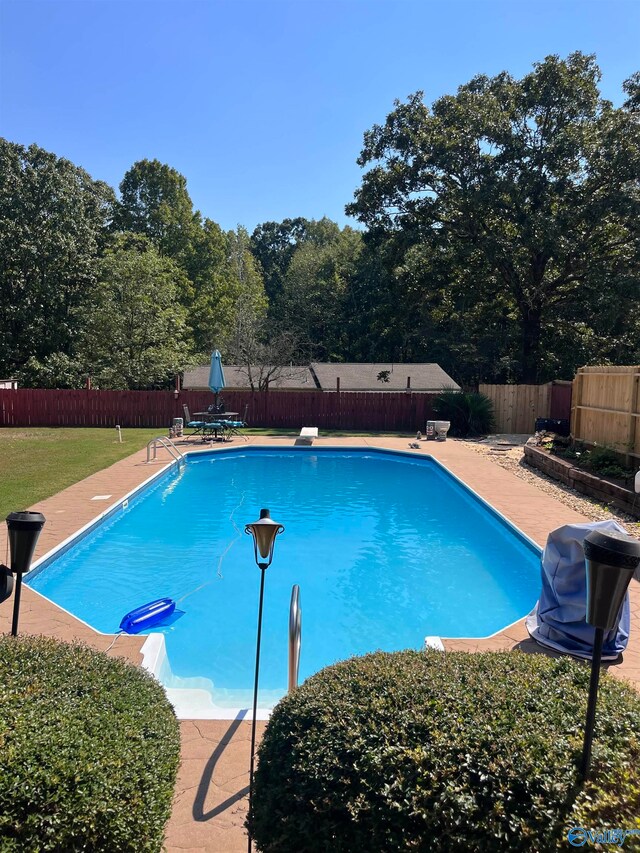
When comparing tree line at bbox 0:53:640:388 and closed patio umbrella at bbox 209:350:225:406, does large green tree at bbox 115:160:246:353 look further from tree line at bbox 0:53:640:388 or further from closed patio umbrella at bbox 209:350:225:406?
closed patio umbrella at bbox 209:350:225:406

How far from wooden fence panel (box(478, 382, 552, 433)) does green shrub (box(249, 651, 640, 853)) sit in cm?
2033

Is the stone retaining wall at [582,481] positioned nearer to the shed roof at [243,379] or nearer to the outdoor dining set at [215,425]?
the outdoor dining set at [215,425]

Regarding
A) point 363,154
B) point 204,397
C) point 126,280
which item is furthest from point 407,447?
point 126,280

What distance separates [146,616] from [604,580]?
4911 mm

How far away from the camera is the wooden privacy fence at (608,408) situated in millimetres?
11062

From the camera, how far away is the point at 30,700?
86.7 inches

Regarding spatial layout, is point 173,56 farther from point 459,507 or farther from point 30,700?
point 30,700

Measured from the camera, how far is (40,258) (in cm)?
2836

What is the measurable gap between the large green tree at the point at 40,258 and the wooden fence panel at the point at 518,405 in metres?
19.8

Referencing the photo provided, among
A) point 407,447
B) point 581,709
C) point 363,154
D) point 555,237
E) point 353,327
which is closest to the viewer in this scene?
point 581,709

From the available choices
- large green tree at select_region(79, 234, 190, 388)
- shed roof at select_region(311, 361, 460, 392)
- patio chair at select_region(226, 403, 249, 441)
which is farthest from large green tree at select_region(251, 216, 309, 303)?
patio chair at select_region(226, 403, 249, 441)

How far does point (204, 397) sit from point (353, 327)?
720 inches

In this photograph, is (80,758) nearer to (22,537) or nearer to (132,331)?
(22,537)

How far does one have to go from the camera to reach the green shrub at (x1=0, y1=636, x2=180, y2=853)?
1819 mm
